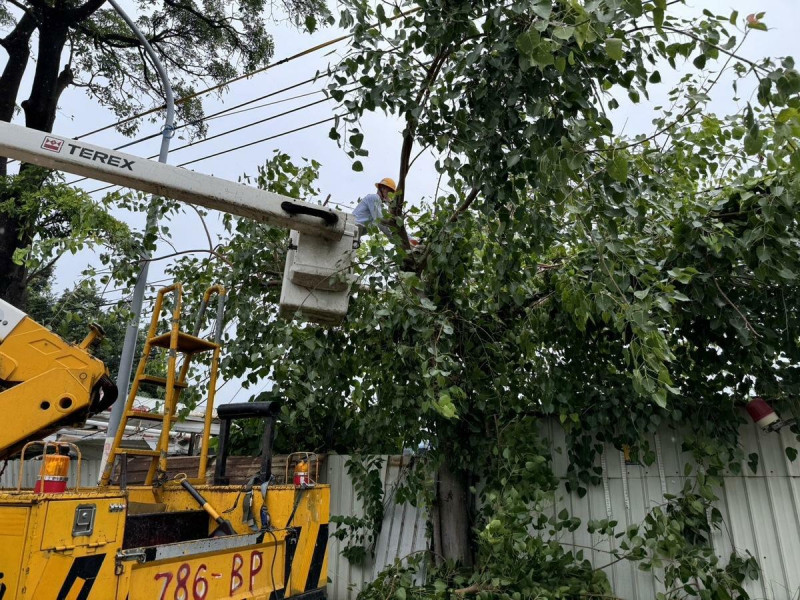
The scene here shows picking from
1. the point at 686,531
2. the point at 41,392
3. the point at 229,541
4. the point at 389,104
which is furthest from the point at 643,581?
the point at 41,392

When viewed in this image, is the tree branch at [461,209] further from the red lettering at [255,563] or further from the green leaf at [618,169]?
the red lettering at [255,563]

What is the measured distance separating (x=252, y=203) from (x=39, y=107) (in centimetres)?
779

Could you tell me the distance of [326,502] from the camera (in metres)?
4.34

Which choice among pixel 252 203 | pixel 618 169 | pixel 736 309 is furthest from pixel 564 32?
pixel 736 309

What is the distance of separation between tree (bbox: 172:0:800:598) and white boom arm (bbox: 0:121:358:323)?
536 millimetres

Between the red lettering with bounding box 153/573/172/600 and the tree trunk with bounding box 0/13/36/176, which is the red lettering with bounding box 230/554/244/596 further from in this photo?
the tree trunk with bounding box 0/13/36/176

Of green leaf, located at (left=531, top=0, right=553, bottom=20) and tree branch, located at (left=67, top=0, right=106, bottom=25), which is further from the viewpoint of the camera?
tree branch, located at (left=67, top=0, right=106, bottom=25)

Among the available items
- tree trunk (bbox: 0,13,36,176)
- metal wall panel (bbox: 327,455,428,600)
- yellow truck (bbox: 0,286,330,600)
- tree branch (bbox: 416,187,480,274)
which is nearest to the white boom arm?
yellow truck (bbox: 0,286,330,600)

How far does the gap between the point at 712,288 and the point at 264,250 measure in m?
3.93

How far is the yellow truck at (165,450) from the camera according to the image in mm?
2896

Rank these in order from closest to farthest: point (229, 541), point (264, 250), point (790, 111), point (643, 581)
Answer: point (790, 111) < point (229, 541) < point (643, 581) < point (264, 250)

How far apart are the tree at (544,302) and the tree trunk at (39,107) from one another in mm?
5039

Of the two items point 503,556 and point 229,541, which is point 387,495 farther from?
point 229,541

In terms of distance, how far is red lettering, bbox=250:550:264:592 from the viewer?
3.64 metres
